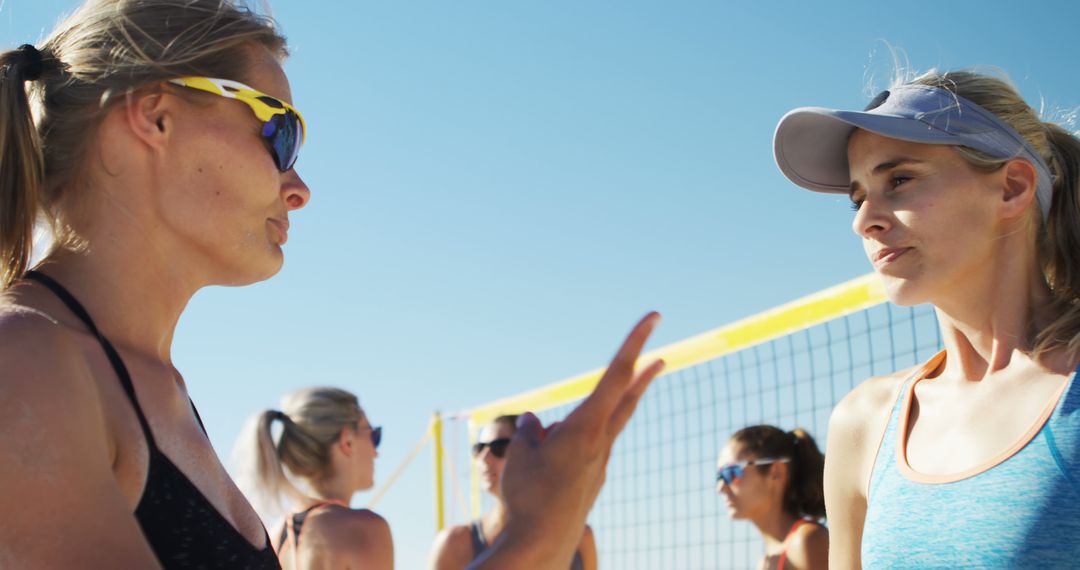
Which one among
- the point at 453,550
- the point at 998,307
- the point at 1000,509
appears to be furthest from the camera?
the point at 453,550

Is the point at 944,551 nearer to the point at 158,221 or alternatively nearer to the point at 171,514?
the point at 171,514

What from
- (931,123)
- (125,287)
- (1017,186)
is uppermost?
(931,123)

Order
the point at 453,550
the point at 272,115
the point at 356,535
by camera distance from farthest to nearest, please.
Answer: the point at 453,550 < the point at 356,535 < the point at 272,115

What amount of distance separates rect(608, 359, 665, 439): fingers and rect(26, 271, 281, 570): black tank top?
685 millimetres

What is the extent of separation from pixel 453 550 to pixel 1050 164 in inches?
156

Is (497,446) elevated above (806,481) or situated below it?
above

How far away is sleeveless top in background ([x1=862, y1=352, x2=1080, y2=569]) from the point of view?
181 cm

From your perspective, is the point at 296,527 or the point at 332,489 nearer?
the point at 296,527

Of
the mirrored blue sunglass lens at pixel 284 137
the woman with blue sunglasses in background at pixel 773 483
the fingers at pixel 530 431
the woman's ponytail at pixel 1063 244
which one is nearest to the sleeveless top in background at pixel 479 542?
the woman with blue sunglasses in background at pixel 773 483

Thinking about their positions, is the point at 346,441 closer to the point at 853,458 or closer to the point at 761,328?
the point at 761,328

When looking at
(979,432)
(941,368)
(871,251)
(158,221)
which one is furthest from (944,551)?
(158,221)

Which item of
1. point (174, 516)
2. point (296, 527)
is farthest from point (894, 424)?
point (296, 527)

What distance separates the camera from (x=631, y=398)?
97cm

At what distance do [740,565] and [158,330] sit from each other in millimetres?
4678
